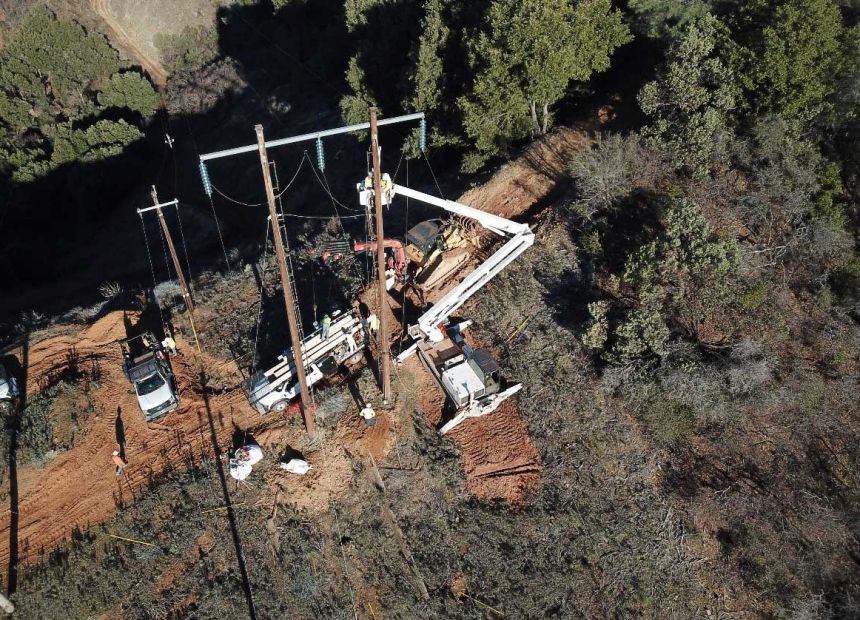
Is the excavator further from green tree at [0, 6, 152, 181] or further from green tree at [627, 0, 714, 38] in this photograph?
green tree at [0, 6, 152, 181]

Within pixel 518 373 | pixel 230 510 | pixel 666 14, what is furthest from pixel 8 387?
pixel 666 14

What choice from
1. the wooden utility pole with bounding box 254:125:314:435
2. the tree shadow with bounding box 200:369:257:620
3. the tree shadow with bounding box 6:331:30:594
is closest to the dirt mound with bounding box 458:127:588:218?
the wooden utility pole with bounding box 254:125:314:435

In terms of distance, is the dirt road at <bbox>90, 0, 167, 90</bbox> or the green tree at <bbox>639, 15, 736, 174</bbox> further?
the dirt road at <bbox>90, 0, 167, 90</bbox>

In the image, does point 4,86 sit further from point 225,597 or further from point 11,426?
point 225,597

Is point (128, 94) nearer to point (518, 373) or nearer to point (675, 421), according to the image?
point (518, 373)

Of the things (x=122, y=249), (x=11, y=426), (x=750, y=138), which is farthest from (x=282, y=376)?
(x=122, y=249)
